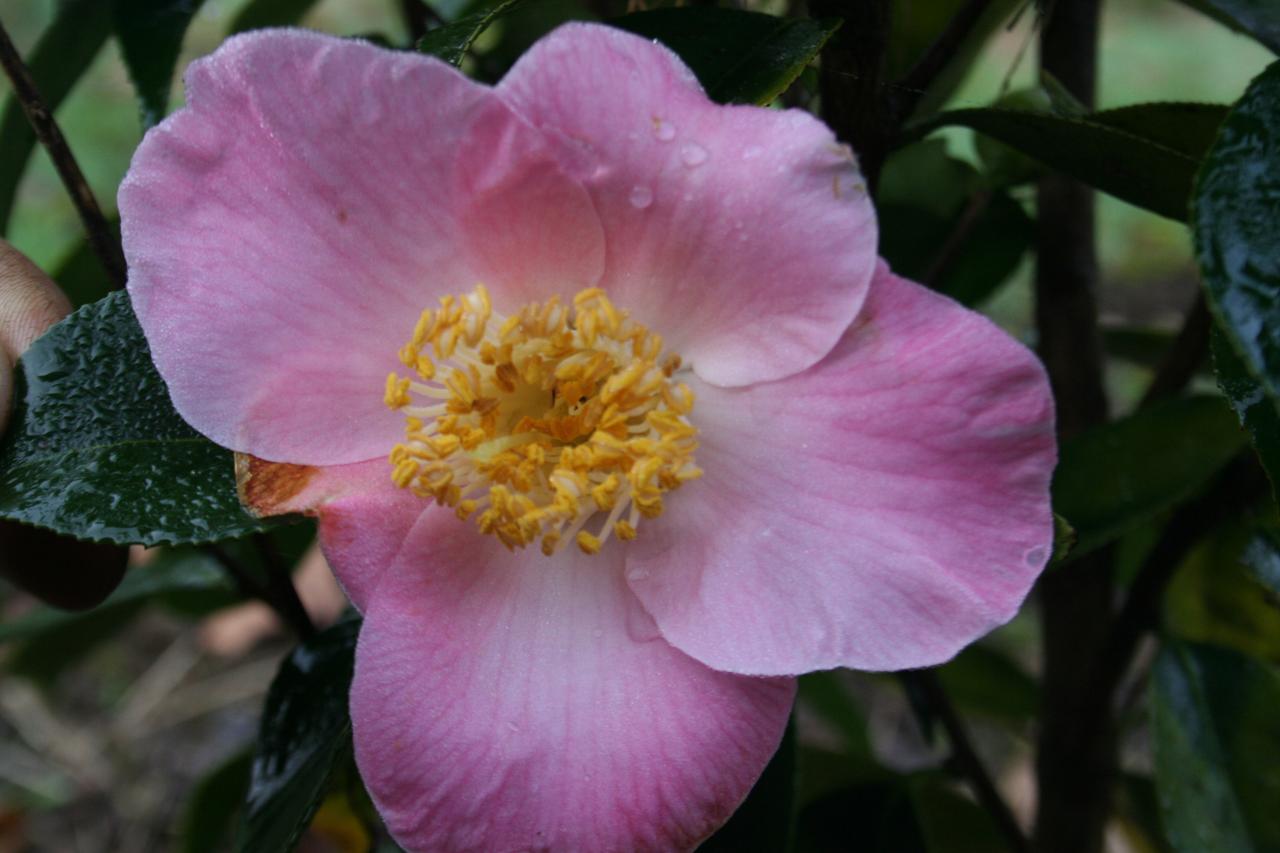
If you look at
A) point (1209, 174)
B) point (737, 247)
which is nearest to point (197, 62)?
point (737, 247)

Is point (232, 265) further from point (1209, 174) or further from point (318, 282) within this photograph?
point (1209, 174)

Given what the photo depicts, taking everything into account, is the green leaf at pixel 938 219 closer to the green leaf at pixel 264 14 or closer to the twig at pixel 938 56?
the twig at pixel 938 56

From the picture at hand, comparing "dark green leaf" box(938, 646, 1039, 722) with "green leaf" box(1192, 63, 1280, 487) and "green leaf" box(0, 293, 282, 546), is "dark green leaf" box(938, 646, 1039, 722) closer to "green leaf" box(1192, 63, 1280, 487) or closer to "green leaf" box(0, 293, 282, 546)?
"green leaf" box(1192, 63, 1280, 487)

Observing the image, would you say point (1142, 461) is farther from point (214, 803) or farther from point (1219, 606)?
point (214, 803)

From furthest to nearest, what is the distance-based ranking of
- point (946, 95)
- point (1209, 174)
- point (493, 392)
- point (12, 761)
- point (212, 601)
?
point (12, 761) → point (212, 601) → point (946, 95) → point (493, 392) → point (1209, 174)

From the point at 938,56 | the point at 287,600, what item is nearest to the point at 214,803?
the point at 287,600

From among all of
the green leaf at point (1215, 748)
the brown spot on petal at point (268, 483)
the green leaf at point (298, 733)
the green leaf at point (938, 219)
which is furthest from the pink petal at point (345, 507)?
the green leaf at point (1215, 748)
